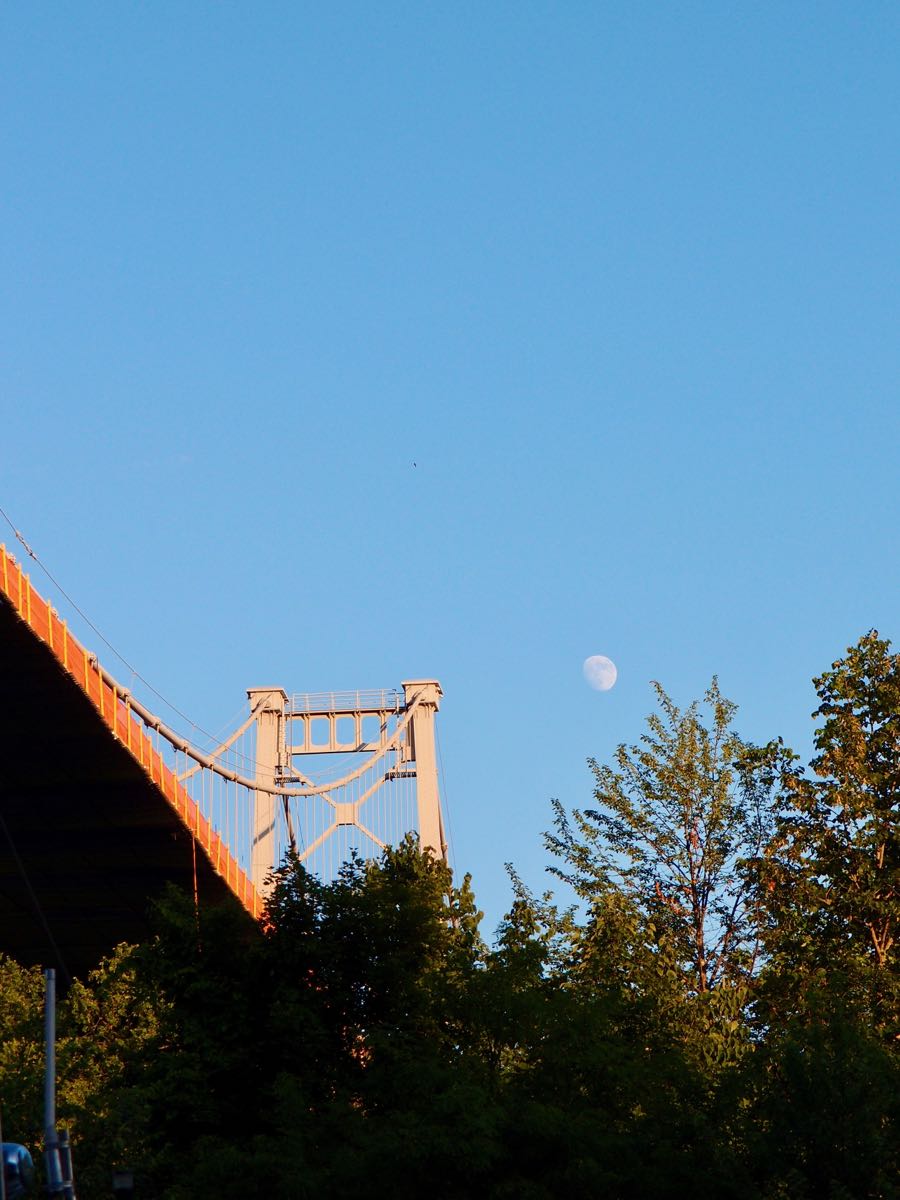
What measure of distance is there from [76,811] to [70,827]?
223 centimetres

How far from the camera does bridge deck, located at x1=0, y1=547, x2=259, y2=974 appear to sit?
43.8 metres

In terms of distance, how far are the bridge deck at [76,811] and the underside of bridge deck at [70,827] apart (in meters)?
0.05

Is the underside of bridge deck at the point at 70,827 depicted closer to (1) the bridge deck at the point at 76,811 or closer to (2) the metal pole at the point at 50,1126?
(1) the bridge deck at the point at 76,811

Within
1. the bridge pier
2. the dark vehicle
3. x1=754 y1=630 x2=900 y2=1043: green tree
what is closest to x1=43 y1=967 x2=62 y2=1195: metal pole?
the dark vehicle

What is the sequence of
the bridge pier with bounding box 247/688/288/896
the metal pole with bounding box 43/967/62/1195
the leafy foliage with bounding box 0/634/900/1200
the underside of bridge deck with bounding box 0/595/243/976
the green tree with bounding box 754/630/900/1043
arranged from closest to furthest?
the metal pole with bounding box 43/967/62/1195
the leafy foliage with bounding box 0/634/900/1200
the green tree with bounding box 754/630/900/1043
the underside of bridge deck with bounding box 0/595/243/976
the bridge pier with bounding box 247/688/288/896

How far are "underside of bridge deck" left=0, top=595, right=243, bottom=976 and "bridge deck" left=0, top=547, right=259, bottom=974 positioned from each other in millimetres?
52

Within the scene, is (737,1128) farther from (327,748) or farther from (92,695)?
Result: (327,748)

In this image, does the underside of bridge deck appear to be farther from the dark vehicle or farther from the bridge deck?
the dark vehicle

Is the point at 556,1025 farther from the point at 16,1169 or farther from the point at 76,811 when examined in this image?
the point at 76,811

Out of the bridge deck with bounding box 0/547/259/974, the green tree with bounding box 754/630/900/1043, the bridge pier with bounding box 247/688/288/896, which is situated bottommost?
the green tree with bounding box 754/630/900/1043

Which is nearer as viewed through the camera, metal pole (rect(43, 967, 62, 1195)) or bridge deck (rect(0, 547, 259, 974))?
metal pole (rect(43, 967, 62, 1195))

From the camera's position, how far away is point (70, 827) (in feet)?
188

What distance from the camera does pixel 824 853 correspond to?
32656mm

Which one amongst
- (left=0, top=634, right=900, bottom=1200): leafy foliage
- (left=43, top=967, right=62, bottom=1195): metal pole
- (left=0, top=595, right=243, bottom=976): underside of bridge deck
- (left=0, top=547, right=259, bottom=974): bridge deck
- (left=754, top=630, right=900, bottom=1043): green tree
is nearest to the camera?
(left=43, top=967, right=62, bottom=1195): metal pole
